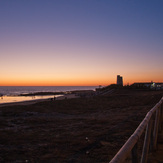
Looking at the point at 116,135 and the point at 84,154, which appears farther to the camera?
the point at 116,135

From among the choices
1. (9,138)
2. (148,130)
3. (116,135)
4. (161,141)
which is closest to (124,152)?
(148,130)

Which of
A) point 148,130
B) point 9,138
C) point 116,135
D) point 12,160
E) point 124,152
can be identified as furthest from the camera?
point 9,138

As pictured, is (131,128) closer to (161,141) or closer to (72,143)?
(161,141)

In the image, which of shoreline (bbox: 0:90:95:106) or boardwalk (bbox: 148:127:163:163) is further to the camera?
shoreline (bbox: 0:90:95:106)

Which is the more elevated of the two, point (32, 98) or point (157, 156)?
point (157, 156)

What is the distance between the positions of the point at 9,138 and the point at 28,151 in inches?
72.0

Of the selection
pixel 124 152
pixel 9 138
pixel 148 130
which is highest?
pixel 124 152

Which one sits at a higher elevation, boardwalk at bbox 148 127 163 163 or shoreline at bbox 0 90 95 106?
boardwalk at bbox 148 127 163 163

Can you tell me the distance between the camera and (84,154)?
15.1 ft

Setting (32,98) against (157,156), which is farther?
(32,98)

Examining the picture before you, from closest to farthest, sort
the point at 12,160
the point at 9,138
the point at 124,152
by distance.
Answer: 1. the point at 124,152
2. the point at 12,160
3. the point at 9,138

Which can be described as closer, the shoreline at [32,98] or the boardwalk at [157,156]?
the boardwalk at [157,156]

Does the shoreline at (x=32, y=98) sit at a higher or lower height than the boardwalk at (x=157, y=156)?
lower

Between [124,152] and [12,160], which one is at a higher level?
[124,152]
